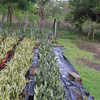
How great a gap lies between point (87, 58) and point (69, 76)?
21.6 ft

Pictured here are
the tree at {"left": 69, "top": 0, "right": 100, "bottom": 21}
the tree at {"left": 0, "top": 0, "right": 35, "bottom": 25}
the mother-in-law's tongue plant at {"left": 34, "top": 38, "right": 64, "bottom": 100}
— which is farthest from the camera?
the tree at {"left": 69, "top": 0, "right": 100, "bottom": 21}

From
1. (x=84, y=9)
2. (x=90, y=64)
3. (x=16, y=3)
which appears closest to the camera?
(x=90, y=64)

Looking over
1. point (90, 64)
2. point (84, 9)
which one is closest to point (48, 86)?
point (90, 64)

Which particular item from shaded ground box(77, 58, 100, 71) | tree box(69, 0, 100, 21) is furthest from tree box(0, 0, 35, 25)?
shaded ground box(77, 58, 100, 71)

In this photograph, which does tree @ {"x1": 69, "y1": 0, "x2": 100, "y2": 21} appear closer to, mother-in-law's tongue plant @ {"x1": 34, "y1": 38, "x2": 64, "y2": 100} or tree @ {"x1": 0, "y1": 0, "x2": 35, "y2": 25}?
tree @ {"x1": 0, "y1": 0, "x2": 35, "y2": 25}

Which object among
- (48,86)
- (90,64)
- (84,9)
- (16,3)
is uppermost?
(16,3)

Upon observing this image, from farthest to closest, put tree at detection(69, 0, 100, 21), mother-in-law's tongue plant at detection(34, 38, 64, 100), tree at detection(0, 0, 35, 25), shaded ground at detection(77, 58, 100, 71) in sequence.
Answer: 1. tree at detection(69, 0, 100, 21)
2. tree at detection(0, 0, 35, 25)
3. shaded ground at detection(77, 58, 100, 71)
4. mother-in-law's tongue plant at detection(34, 38, 64, 100)

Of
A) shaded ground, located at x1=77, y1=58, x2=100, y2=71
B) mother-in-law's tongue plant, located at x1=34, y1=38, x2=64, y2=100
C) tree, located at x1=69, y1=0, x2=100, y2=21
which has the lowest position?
shaded ground, located at x1=77, y1=58, x2=100, y2=71

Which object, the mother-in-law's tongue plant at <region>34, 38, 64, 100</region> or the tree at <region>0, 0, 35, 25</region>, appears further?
the tree at <region>0, 0, 35, 25</region>

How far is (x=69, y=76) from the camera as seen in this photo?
299 inches

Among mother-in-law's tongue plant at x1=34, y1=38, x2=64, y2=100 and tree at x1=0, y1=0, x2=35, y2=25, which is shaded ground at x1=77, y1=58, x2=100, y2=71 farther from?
tree at x1=0, y1=0, x2=35, y2=25

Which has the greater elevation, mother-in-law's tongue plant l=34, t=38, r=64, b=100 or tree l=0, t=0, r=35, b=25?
tree l=0, t=0, r=35, b=25

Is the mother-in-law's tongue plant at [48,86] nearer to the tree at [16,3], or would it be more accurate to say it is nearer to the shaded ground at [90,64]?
the shaded ground at [90,64]

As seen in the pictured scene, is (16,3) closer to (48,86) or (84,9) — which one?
(84,9)
